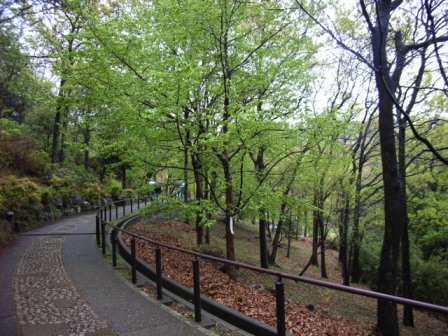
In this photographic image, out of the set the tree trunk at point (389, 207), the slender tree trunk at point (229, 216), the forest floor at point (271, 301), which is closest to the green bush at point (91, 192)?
the forest floor at point (271, 301)

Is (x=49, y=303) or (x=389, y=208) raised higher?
(x=389, y=208)

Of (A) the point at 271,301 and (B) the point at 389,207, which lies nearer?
(A) the point at 271,301

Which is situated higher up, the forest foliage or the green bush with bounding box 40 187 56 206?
the forest foliage

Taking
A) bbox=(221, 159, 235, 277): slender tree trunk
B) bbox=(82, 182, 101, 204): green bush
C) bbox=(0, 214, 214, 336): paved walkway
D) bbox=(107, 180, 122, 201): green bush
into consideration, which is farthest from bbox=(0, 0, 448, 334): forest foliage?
bbox=(107, 180, 122, 201): green bush

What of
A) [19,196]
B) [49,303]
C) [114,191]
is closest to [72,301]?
[49,303]

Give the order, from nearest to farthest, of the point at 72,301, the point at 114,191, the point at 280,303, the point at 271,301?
the point at 280,303 < the point at 72,301 < the point at 271,301 < the point at 114,191

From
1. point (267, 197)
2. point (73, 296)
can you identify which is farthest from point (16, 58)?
point (267, 197)

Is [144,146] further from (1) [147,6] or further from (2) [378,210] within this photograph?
(2) [378,210]

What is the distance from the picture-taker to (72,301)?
5.50 meters

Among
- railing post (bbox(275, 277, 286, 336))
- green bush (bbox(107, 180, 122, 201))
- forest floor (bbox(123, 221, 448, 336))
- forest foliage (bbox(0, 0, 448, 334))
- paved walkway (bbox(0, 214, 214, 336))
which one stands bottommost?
forest floor (bbox(123, 221, 448, 336))

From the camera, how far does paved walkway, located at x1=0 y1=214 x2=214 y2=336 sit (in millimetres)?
4414

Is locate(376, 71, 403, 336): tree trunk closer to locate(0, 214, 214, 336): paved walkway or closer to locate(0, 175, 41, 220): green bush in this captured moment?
locate(0, 214, 214, 336): paved walkway

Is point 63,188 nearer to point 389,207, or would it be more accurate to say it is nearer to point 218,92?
point 218,92

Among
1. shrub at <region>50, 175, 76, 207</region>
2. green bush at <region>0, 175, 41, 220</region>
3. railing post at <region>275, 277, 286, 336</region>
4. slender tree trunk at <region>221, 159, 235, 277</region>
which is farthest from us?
shrub at <region>50, 175, 76, 207</region>
